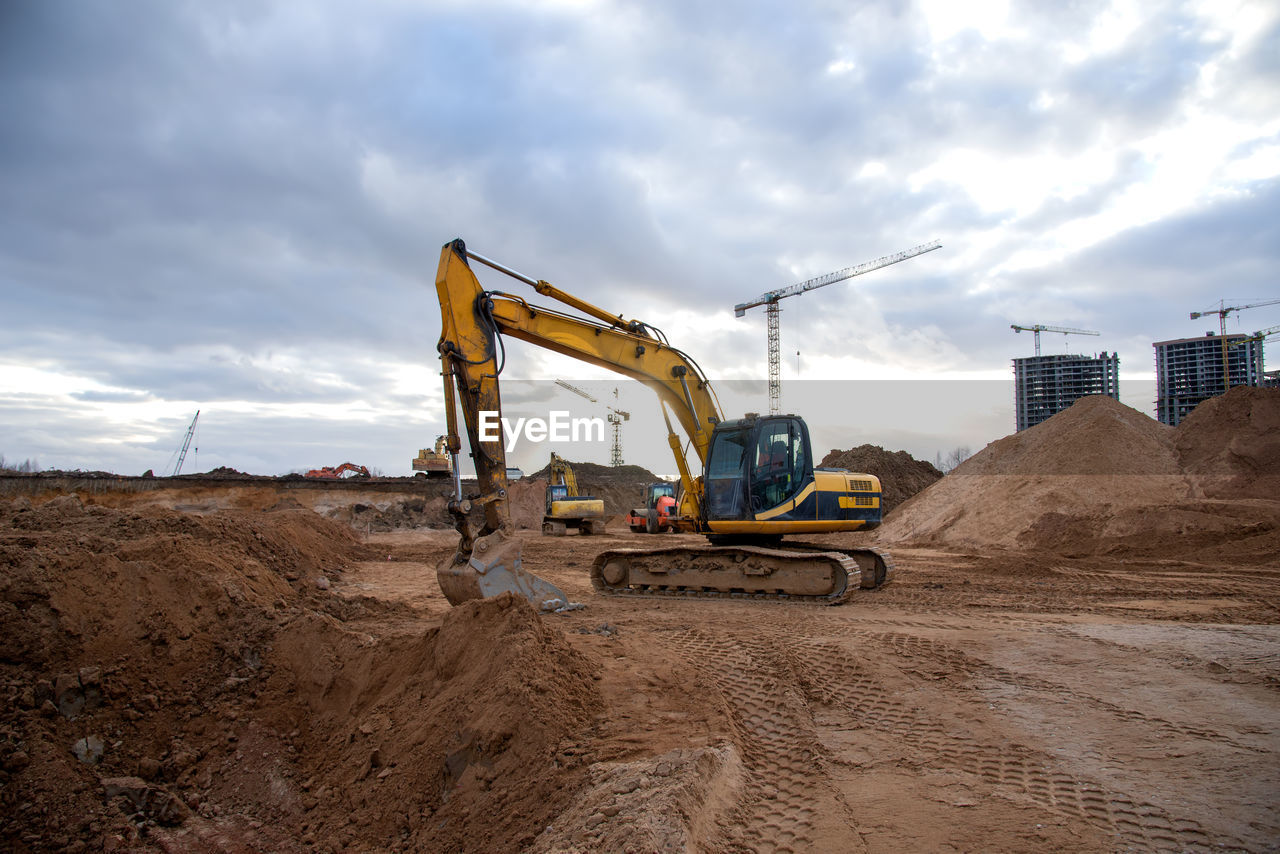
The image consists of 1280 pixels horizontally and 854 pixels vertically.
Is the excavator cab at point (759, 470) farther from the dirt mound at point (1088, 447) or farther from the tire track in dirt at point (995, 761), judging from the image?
the dirt mound at point (1088, 447)

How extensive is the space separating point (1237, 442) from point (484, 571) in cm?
2156

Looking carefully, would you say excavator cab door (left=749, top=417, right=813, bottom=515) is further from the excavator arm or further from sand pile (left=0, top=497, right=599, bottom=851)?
sand pile (left=0, top=497, right=599, bottom=851)

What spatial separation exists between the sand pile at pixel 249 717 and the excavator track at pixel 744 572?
5.42 m

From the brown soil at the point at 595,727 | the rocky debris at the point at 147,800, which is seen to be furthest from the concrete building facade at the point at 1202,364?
the rocky debris at the point at 147,800

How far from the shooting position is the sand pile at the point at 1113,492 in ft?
52.5

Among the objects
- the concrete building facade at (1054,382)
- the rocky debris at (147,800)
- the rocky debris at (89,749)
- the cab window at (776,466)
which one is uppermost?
the concrete building facade at (1054,382)

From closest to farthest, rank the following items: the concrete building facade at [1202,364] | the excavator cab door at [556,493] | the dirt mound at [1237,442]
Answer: the dirt mound at [1237,442] < the excavator cab door at [556,493] < the concrete building facade at [1202,364]

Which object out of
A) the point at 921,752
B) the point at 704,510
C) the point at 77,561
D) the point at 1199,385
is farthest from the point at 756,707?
the point at 1199,385

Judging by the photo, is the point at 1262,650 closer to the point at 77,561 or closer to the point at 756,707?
the point at 756,707

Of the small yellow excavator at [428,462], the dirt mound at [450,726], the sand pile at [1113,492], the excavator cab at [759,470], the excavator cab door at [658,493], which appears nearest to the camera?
the dirt mound at [450,726]

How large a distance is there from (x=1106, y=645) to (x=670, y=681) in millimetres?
4277

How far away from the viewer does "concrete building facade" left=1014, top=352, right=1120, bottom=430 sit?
4997 centimetres

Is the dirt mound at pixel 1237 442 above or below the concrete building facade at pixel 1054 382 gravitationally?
below

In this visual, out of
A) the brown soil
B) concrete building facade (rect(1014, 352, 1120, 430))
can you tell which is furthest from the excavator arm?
concrete building facade (rect(1014, 352, 1120, 430))
